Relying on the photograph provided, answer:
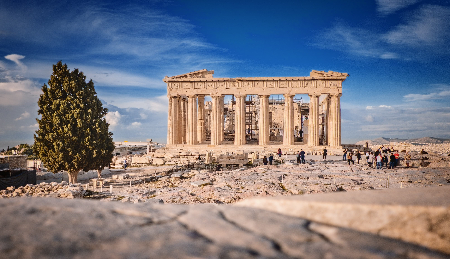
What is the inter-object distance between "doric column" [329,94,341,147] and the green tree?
2642 centimetres

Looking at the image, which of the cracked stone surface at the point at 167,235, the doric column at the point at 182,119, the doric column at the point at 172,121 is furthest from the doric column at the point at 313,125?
the cracked stone surface at the point at 167,235

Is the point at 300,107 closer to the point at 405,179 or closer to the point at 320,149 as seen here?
the point at 320,149

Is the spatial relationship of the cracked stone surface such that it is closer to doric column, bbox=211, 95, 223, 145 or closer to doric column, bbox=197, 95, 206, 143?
doric column, bbox=211, 95, 223, 145

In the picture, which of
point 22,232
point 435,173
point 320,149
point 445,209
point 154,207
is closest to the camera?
point 22,232

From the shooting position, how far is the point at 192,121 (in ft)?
114

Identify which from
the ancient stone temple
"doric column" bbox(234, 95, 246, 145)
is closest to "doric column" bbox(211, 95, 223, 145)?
the ancient stone temple

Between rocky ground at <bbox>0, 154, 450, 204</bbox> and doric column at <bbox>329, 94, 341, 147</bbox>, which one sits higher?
doric column at <bbox>329, 94, 341, 147</bbox>

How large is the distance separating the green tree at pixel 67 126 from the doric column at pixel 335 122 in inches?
1040

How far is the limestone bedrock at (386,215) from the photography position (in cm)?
200

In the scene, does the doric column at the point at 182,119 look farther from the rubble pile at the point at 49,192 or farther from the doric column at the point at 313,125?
the rubble pile at the point at 49,192

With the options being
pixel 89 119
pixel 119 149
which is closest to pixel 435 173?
pixel 89 119

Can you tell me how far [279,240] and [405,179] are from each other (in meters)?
15.4

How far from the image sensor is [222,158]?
23312 mm

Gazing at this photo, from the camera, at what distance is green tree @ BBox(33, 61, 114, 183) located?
17.2 meters
